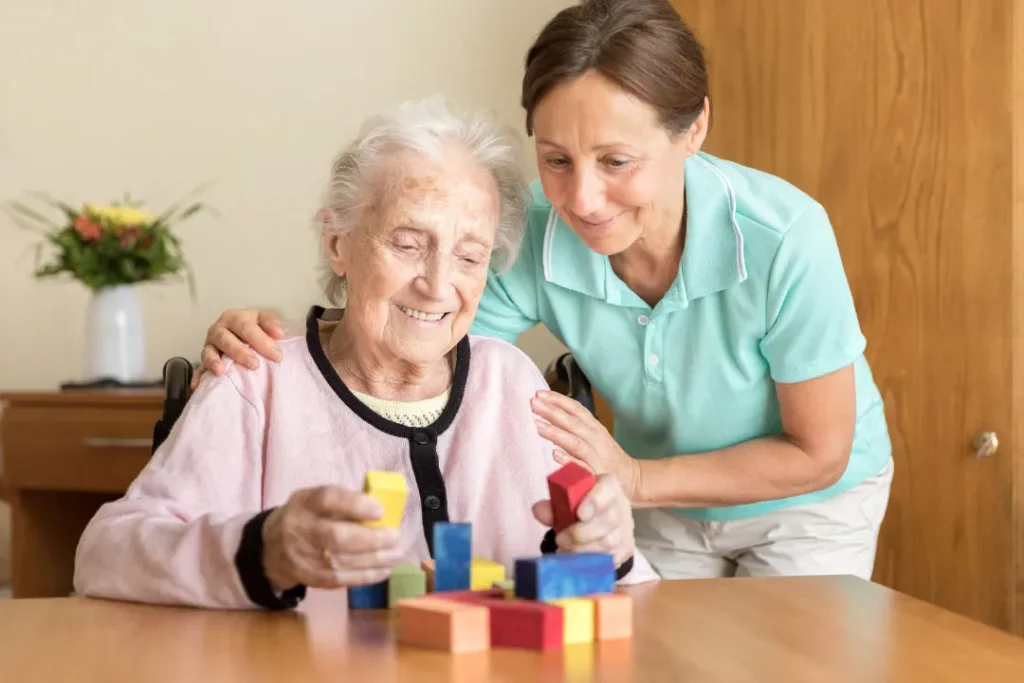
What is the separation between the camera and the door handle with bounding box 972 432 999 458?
7.89ft

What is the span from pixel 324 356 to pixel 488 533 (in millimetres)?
331

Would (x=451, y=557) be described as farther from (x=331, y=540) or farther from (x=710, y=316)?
(x=710, y=316)

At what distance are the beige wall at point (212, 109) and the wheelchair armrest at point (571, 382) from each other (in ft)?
5.23

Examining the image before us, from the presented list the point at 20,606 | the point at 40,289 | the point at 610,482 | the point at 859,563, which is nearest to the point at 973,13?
the point at 859,563

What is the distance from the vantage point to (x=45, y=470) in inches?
122

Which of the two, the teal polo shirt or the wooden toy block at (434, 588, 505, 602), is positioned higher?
the teal polo shirt

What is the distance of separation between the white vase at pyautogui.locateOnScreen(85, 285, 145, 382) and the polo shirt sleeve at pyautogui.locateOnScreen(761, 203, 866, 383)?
1.98m

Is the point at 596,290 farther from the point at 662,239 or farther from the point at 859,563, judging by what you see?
the point at 859,563

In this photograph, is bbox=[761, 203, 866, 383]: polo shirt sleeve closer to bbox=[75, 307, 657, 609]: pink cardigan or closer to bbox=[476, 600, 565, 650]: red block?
bbox=[75, 307, 657, 609]: pink cardigan

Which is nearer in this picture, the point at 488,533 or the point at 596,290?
the point at 488,533

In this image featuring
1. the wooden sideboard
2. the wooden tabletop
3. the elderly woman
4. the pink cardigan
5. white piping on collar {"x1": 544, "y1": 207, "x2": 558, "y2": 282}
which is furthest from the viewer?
the wooden sideboard

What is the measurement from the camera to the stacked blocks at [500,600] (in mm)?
1104

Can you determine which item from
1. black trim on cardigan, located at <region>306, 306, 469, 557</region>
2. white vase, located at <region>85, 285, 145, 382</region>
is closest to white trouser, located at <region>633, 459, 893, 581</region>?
black trim on cardigan, located at <region>306, 306, 469, 557</region>

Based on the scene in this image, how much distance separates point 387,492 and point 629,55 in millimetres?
841
